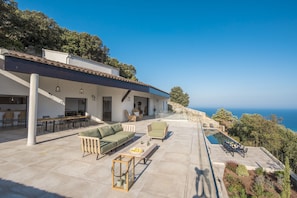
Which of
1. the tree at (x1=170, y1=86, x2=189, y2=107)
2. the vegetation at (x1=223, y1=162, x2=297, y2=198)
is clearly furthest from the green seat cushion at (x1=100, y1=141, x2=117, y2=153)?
the tree at (x1=170, y1=86, x2=189, y2=107)

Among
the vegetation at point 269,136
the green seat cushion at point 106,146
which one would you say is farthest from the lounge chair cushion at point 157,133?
the vegetation at point 269,136

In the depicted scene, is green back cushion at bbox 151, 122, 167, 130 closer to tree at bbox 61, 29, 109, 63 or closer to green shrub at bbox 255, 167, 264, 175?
green shrub at bbox 255, 167, 264, 175

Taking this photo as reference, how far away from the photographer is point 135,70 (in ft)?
114

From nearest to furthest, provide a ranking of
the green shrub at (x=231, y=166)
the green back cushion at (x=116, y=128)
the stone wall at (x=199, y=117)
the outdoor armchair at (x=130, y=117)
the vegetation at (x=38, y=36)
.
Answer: the green back cushion at (x=116, y=128) → the green shrub at (x=231, y=166) → the outdoor armchair at (x=130, y=117) → the vegetation at (x=38, y=36) → the stone wall at (x=199, y=117)

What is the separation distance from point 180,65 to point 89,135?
1940 cm

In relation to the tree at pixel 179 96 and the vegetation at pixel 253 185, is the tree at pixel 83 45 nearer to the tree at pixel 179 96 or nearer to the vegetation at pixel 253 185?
the vegetation at pixel 253 185

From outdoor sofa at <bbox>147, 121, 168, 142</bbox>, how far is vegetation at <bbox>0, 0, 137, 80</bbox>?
1399 centimetres

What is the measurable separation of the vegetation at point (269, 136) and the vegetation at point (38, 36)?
70.3 feet

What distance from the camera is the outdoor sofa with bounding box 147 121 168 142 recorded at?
6.90 meters

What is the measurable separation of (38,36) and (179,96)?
105 feet

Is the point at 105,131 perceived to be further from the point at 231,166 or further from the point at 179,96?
the point at 179,96

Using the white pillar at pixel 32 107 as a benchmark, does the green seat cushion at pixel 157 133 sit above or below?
below

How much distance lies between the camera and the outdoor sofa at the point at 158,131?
272 inches

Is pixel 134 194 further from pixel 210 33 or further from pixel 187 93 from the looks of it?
pixel 187 93
